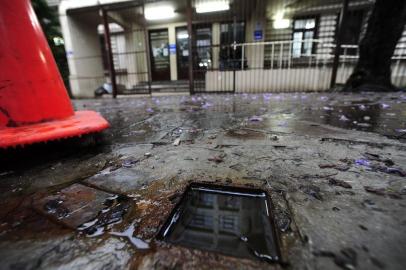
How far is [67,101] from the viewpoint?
2.09m

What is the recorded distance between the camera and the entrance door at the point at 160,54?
34.4ft

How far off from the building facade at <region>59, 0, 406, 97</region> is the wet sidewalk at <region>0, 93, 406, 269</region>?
5.67 m

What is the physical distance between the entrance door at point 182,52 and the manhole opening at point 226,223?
10.0 m

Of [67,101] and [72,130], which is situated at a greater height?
[67,101]

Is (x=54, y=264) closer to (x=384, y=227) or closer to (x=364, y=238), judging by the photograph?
(x=364, y=238)

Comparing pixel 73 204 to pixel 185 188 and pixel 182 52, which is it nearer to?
pixel 185 188

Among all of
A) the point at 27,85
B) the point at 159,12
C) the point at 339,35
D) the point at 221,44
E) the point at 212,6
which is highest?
the point at 159,12

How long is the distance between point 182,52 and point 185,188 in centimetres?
1025

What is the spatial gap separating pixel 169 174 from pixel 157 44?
10647 millimetres

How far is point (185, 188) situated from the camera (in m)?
1.22

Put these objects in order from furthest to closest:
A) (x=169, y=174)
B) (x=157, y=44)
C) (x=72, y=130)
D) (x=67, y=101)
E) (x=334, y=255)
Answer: (x=157, y=44) < (x=67, y=101) < (x=72, y=130) < (x=169, y=174) < (x=334, y=255)

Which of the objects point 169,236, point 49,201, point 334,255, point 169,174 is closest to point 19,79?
point 49,201

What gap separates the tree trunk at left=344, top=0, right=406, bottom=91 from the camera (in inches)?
210

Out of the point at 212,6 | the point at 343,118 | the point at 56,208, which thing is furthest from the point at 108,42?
the point at 56,208
